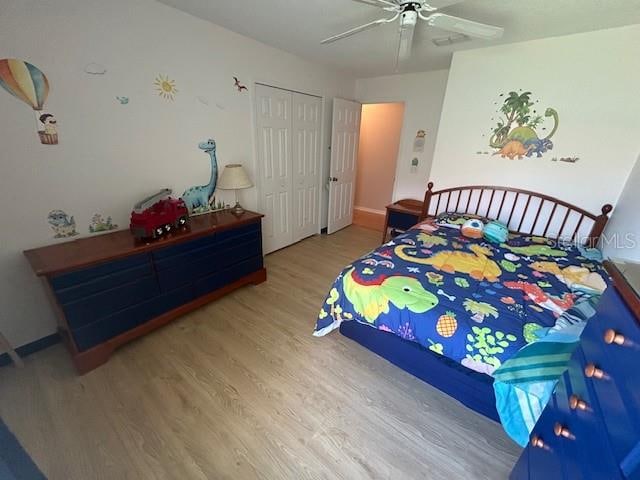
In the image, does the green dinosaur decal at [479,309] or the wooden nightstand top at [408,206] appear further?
the wooden nightstand top at [408,206]

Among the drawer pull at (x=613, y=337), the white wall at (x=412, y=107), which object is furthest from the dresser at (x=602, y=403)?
the white wall at (x=412, y=107)

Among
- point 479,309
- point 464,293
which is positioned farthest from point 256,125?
point 479,309

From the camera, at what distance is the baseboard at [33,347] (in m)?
1.73

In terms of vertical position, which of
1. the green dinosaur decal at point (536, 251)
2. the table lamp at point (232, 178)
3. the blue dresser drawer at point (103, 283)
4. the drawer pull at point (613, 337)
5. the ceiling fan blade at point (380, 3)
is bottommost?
the blue dresser drawer at point (103, 283)

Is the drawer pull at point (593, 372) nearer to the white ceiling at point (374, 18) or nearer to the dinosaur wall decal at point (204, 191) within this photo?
the white ceiling at point (374, 18)

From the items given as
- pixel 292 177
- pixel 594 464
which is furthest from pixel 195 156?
pixel 594 464

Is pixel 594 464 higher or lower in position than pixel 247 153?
lower

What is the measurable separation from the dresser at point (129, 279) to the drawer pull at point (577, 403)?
2.28 m

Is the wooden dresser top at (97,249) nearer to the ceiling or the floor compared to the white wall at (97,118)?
nearer to the floor

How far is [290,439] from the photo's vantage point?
1.38 metres

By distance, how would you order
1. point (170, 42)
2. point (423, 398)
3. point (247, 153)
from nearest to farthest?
point (423, 398)
point (170, 42)
point (247, 153)

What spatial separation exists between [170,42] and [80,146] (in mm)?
1097

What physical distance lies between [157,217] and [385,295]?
68.0 inches

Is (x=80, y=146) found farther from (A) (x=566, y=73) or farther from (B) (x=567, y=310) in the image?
(A) (x=566, y=73)
